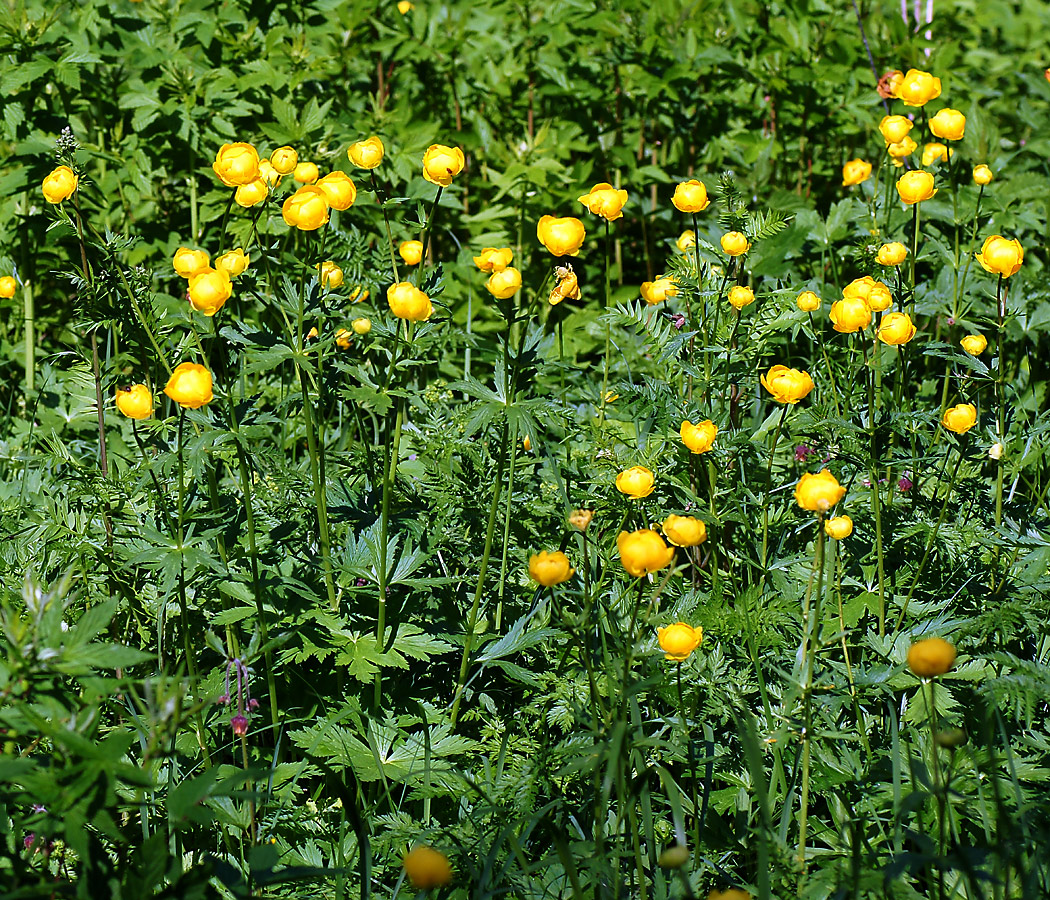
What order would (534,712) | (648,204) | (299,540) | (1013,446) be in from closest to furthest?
(534,712), (299,540), (1013,446), (648,204)

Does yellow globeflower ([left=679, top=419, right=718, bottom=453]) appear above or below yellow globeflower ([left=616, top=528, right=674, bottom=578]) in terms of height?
below

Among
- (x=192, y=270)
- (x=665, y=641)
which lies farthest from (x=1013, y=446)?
(x=192, y=270)

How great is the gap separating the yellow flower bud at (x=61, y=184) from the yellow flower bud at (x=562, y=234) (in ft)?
Result: 2.66

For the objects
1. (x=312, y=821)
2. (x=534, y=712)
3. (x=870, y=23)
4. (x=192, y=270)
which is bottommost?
(x=312, y=821)

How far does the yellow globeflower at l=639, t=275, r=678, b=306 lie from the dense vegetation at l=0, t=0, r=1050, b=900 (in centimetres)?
2

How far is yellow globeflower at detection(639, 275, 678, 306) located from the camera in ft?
6.95

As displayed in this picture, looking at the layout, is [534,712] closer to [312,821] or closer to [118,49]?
[312,821]

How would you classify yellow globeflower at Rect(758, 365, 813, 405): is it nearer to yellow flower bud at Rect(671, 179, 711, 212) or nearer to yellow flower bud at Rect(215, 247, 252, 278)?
yellow flower bud at Rect(671, 179, 711, 212)

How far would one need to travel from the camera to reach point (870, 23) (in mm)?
4059

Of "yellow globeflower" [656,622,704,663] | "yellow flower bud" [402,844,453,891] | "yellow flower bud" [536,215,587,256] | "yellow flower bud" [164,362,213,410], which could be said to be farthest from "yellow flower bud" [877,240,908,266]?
"yellow flower bud" [402,844,453,891]

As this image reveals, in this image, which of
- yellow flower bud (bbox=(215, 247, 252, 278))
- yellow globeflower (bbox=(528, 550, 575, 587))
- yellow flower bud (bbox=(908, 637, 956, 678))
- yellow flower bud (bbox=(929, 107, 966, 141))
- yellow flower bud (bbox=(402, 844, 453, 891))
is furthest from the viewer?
yellow flower bud (bbox=(929, 107, 966, 141))

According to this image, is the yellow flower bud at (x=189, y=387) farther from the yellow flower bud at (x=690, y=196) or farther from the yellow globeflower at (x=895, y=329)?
the yellow globeflower at (x=895, y=329)

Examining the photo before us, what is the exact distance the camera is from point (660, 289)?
2150 mm

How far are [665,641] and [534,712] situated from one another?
429 millimetres
